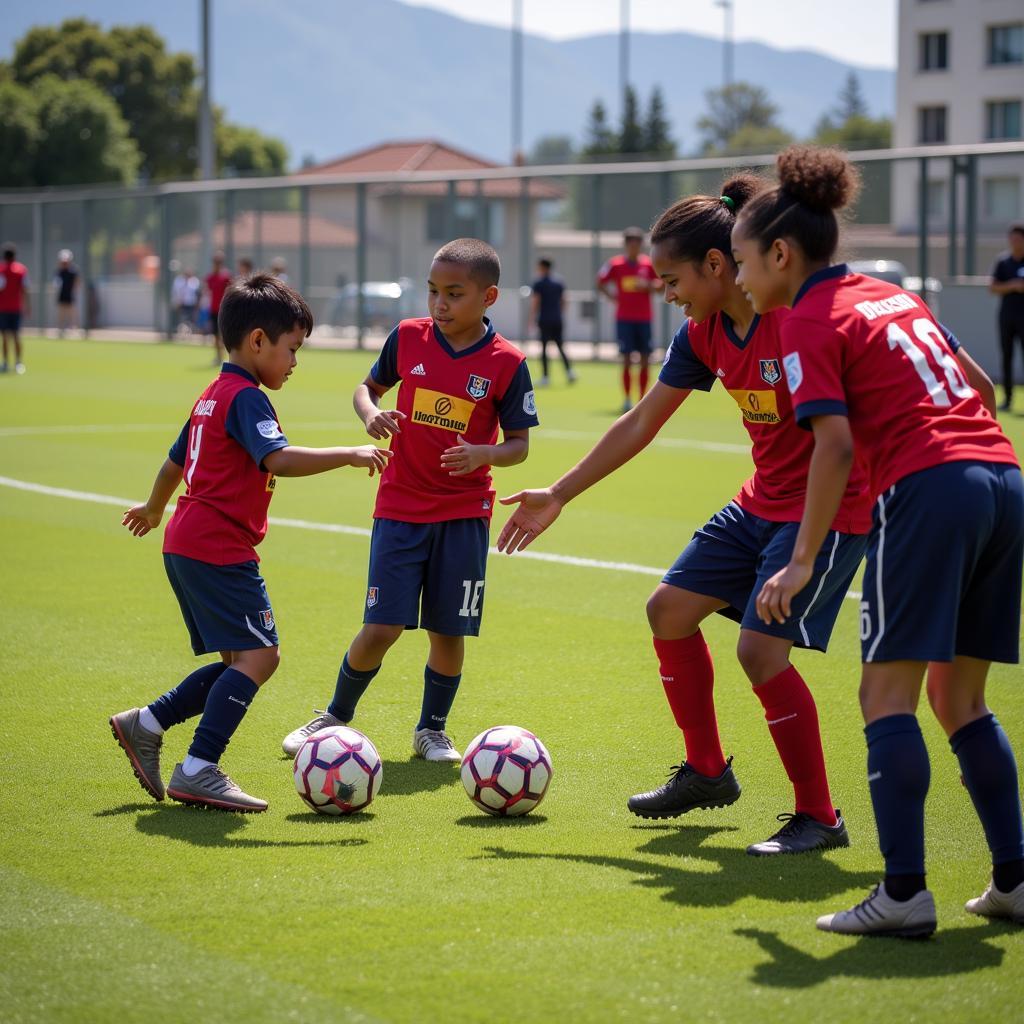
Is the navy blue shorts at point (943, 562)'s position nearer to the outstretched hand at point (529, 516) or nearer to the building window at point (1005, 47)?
the outstretched hand at point (529, 516)

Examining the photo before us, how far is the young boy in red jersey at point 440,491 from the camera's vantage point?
17.6ft

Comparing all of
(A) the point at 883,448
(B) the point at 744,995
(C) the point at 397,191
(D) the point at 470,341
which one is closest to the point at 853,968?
(B) the point at 744,995

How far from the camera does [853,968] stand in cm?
345

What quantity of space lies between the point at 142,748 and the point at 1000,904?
2.70 m

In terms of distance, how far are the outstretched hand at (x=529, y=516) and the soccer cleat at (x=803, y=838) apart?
122 centimetres

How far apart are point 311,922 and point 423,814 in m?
1.09

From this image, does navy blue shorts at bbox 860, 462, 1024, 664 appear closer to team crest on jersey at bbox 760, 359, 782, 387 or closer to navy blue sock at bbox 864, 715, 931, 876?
navy blue sock at bbox 864, 715, 931, 876

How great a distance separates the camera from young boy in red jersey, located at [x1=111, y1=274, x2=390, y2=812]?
15.5ft

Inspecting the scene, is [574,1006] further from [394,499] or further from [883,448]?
[394,499]

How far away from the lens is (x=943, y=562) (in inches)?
139

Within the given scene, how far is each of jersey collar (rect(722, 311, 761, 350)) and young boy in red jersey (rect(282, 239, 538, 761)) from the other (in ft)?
3.42

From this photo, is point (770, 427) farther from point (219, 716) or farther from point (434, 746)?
point (219, 716)

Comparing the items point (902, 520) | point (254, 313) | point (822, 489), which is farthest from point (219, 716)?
point (902, 520)

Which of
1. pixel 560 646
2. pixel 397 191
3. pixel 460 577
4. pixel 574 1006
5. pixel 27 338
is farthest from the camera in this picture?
pixel 27 338
